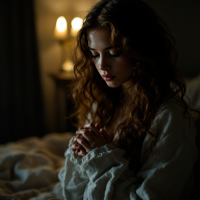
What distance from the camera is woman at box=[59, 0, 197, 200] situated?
75 cm

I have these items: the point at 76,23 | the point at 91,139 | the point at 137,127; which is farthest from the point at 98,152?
the point at 76,23

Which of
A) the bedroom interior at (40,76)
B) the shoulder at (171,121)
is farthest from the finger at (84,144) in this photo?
the bedroom interior at (40,76)

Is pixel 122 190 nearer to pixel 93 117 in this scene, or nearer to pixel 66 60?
pixel 93 117

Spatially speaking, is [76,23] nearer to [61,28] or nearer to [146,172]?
[61,28]

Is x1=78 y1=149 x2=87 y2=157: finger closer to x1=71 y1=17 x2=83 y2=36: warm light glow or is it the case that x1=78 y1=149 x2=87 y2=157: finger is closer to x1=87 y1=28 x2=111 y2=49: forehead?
x1=87 y1=28 x2=111 y2=49: forehead

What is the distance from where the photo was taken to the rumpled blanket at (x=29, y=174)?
3.28ft

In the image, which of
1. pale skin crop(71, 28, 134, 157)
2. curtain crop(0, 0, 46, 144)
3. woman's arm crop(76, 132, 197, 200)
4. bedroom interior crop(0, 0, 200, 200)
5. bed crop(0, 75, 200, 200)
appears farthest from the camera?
curtain crop(0, 0, 46, 144)

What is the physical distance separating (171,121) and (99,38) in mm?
418

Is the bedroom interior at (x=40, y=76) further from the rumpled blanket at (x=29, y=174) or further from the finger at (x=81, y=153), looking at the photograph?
the finger at (x=81, y=153)

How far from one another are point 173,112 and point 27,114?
1.87m

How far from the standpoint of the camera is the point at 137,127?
0.85 meters

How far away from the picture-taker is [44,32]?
242cm

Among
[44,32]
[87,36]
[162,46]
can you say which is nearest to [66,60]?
[44,32]

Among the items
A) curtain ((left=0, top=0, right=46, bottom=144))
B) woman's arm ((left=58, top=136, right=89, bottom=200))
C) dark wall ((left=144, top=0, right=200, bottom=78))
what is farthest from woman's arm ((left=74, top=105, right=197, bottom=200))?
curtain ((left=0, top=0, right=46, bottom=144))
